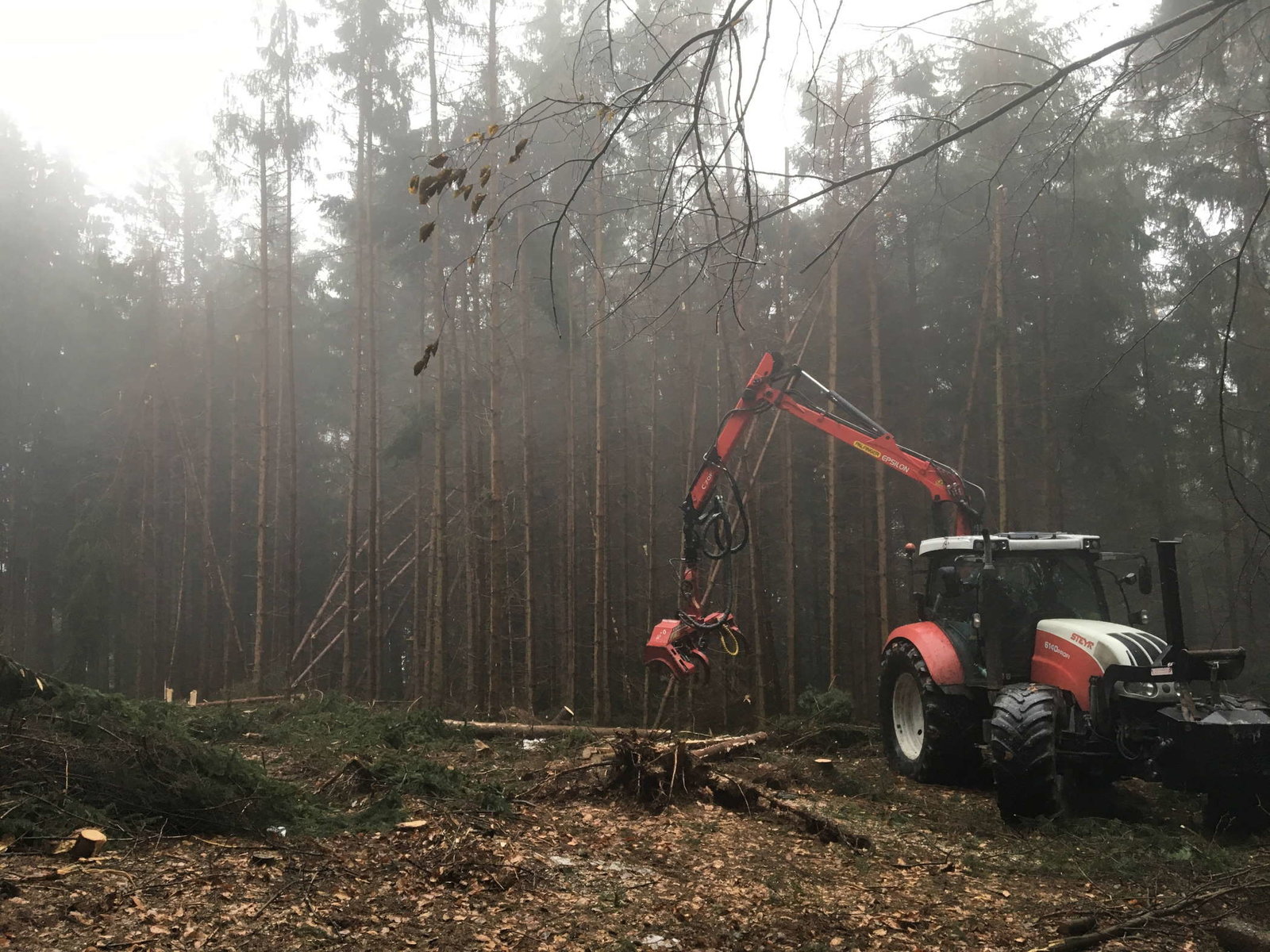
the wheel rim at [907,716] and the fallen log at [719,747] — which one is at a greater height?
the wheel rim at [907,716]

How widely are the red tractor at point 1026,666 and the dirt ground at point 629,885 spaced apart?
1.40 ft

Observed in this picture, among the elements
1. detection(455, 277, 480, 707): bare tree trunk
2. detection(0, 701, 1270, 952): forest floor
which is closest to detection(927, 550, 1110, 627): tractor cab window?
detection(0, 701, 1270, 952): forest floor

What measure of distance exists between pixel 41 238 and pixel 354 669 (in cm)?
1633

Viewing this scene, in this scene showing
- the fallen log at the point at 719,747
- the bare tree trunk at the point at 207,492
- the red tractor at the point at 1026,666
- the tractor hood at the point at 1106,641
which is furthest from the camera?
the bare tree trunk at the point at 207,492

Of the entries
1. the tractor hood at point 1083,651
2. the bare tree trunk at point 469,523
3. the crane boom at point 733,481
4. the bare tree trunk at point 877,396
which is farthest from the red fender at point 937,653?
the bare tree trunk at point 469,523

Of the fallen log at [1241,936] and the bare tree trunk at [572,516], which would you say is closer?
the fallen log at [1241,936]

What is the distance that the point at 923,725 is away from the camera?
Result: 324 inches

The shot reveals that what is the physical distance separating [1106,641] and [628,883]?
382 cm

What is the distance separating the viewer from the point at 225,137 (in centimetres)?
1947

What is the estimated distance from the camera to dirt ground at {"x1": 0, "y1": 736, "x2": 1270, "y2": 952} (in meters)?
4.01

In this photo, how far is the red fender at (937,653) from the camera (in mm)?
7914

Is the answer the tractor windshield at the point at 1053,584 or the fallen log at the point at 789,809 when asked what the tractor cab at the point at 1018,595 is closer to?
the tractor windshield at the point at 1053,584

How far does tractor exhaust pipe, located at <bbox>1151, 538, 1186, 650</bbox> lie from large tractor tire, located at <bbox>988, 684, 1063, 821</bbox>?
866 mm

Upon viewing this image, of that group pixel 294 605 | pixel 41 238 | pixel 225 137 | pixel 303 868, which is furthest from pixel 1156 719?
pixel 41 238
